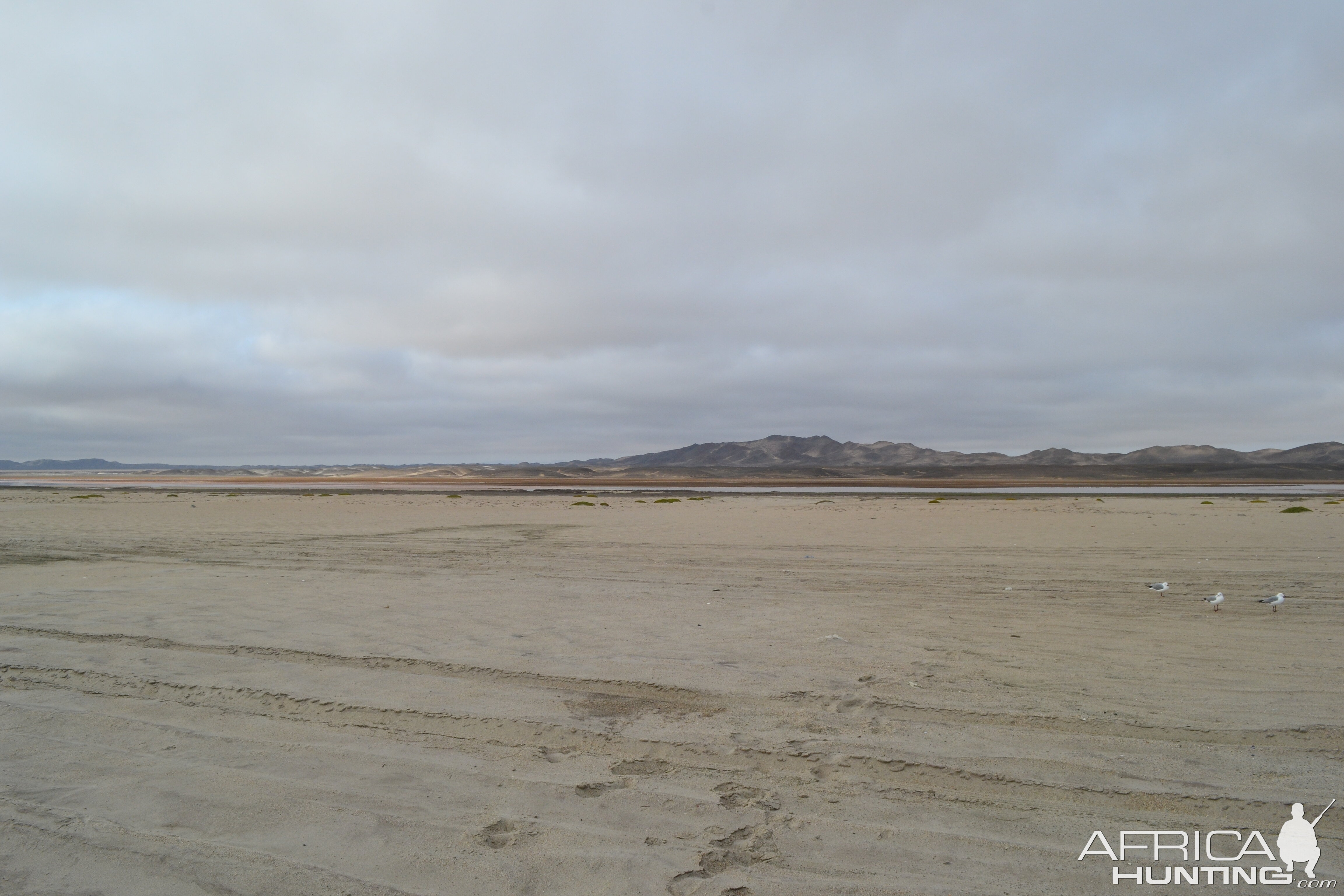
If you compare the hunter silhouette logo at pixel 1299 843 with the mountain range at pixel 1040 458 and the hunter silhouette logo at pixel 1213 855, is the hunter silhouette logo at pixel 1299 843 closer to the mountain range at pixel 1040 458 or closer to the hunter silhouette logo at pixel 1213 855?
the hunter silhouette logo at pixel 1213 855

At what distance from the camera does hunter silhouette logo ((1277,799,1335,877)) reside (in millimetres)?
3502

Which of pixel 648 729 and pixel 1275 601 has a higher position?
pixel 1275 601

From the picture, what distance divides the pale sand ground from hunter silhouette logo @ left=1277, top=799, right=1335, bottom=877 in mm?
59

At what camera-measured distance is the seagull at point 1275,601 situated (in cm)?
838

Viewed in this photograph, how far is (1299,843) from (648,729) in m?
3.62

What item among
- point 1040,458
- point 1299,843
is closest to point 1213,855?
point 1299,843

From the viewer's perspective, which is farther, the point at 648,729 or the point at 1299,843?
the point at 648,729

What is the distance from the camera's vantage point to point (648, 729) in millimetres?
5219

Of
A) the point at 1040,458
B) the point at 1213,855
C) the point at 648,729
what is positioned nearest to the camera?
the point at 1213,855

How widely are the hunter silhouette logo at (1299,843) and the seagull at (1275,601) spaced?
555 cm

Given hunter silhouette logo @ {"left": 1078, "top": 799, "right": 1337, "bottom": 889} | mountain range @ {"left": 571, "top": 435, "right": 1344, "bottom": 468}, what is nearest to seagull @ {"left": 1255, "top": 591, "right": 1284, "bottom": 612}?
hunter silhouette logo @ {"left": 1078, "top": 799, "right": 1337, "bottom": 889}

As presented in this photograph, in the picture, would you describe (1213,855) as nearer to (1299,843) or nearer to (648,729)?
(1299,843)

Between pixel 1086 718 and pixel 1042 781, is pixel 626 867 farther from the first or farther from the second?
pixel 1086 718

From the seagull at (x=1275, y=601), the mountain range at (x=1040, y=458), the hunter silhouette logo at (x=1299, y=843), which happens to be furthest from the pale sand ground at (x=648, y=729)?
the mountain range at (x=1040, y=458)
